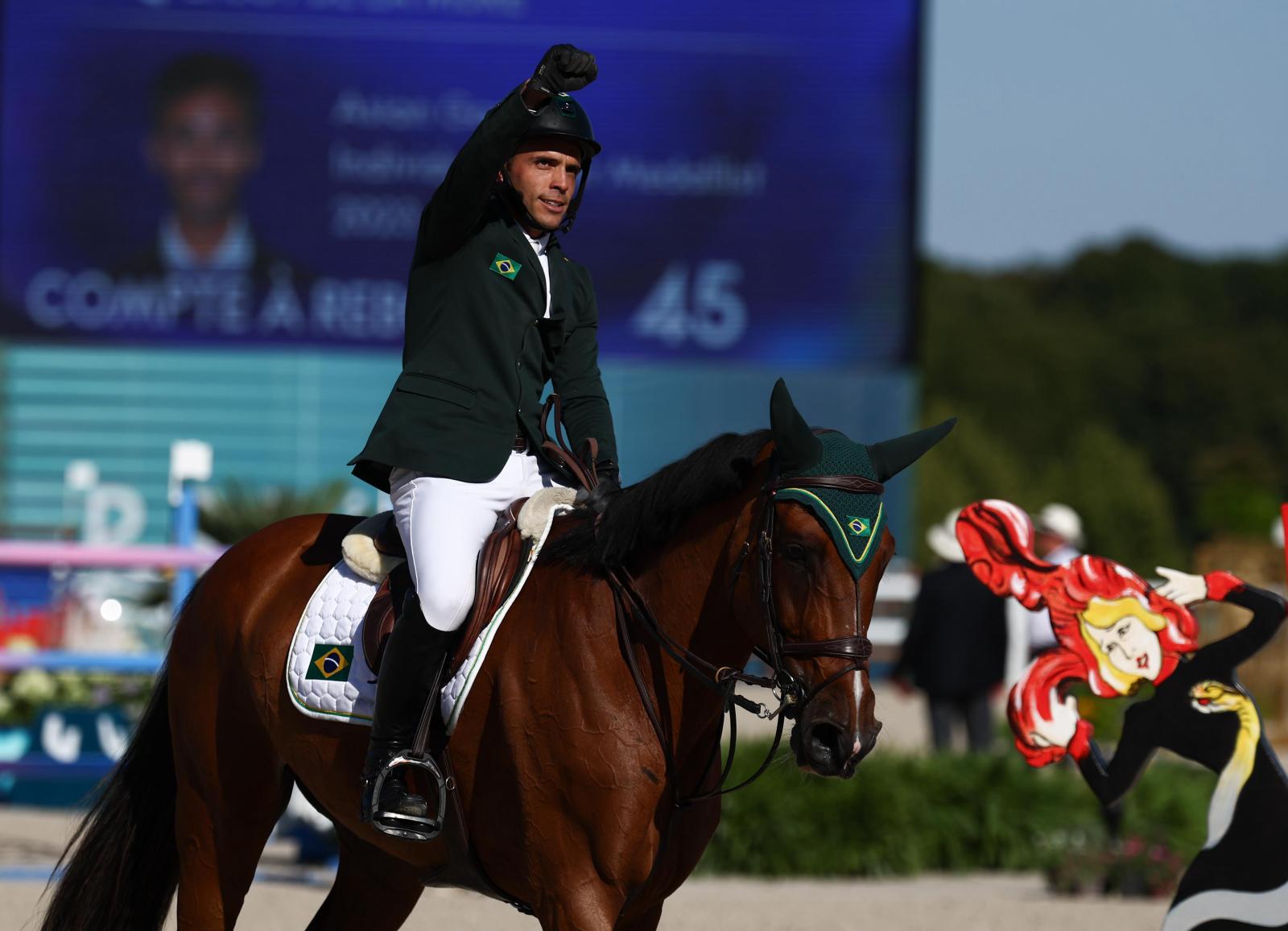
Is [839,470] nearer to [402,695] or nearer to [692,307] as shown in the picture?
[402,695]

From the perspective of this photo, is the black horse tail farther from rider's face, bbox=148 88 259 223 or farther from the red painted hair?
rider's face, bbox=148 88 259 223

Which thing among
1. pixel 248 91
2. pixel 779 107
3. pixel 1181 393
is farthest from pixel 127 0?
pixel 1181 393

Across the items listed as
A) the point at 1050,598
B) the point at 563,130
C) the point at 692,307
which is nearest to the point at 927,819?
the point at 1050,598

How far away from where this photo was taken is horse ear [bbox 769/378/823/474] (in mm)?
3615

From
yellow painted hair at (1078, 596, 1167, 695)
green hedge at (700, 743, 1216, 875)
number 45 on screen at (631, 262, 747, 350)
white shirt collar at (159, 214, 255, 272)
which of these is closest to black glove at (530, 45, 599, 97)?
yellow painted hair at (1078, 596, 1167, 695)

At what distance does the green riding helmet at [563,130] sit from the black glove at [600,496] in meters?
0.63

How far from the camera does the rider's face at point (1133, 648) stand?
207 inches

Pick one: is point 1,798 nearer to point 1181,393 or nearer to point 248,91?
point 248,91

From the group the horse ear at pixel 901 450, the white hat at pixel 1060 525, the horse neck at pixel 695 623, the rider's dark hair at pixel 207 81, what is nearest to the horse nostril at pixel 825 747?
the horse neck at pixel 695 623

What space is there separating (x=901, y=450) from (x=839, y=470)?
0.21 meters

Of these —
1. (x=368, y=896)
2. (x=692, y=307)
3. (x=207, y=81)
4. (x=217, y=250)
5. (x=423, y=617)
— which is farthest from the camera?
(x=692, y=307)

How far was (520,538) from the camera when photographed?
4137 millimetres

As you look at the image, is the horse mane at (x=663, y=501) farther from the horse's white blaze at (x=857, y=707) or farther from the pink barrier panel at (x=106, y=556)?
the pink barrier panel at (x=106, y=556)

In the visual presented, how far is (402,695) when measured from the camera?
4.00 metres
